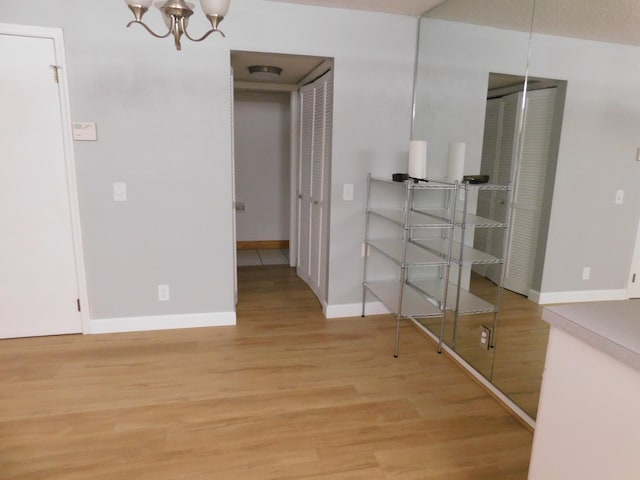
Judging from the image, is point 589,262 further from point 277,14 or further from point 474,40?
point 277,14

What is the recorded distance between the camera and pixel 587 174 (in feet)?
6.14

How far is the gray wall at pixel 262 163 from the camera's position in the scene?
18.2 feet

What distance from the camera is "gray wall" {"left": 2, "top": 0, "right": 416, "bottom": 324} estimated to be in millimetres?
2809

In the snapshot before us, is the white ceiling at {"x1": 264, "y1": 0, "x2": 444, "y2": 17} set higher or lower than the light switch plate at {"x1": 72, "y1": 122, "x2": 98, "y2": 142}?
higher

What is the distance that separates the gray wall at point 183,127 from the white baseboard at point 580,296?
1.63 m

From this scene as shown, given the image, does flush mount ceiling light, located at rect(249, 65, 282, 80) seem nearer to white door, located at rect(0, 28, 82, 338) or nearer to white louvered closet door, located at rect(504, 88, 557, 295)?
white door, located at rect(0, 28, 82, 338)

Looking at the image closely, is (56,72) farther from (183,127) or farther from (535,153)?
(535,153)

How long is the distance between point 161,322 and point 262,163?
3.06 m

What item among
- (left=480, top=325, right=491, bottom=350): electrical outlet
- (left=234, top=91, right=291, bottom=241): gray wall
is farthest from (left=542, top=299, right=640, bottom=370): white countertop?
(left=234, top=91, right=291, bottom=241): gray wall

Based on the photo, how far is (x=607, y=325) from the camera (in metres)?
1.12

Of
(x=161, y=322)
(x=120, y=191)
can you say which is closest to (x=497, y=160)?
(x=120, y=191)

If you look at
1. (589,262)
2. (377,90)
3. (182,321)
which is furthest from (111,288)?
(589,262)

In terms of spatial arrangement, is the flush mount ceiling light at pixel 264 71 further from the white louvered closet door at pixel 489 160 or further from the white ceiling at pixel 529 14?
the white louvered closet door at pixel 489 160

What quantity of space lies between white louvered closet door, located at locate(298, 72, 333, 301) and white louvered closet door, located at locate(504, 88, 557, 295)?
1549 mm
